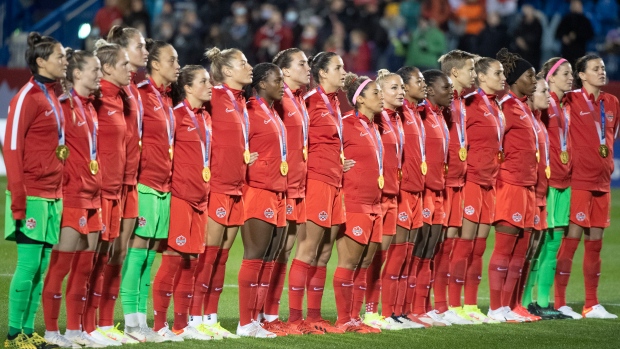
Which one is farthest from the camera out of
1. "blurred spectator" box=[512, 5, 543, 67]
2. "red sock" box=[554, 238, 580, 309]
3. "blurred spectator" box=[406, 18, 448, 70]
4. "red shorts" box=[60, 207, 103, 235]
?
"blurred spectator" box=[406, 18, 448, 70]

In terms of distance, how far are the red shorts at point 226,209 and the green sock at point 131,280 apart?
627 millimetres

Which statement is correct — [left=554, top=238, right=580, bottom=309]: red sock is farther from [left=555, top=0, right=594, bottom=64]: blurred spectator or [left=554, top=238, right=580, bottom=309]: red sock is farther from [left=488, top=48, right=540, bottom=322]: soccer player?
[left=555, top=0, right=594, bottom=64]: blurred spectator

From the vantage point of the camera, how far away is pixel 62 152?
24.0 ft

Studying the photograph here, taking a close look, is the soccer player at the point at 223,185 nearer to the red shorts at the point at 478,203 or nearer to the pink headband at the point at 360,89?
the pink headband at the point at 360,89

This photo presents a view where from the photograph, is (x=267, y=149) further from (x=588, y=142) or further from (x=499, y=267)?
(x=588, y=142)

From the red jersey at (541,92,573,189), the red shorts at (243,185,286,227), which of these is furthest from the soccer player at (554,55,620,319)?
the red shorts at (243,185,286,227)

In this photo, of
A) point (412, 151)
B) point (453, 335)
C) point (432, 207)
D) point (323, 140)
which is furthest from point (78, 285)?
point (432, 207)

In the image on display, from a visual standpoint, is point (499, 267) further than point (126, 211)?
Yes

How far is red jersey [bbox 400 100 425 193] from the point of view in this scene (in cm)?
951

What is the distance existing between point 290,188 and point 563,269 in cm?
317

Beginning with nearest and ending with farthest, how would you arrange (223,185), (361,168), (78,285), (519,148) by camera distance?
(78,285) → (223,185) → (361,168) → (519,148)

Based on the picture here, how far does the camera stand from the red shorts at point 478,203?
32.8ft

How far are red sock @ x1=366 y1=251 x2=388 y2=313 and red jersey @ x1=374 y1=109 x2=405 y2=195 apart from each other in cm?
54

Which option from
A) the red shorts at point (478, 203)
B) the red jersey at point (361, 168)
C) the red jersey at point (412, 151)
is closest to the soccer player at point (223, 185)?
the red jersey at point (361, 168)
